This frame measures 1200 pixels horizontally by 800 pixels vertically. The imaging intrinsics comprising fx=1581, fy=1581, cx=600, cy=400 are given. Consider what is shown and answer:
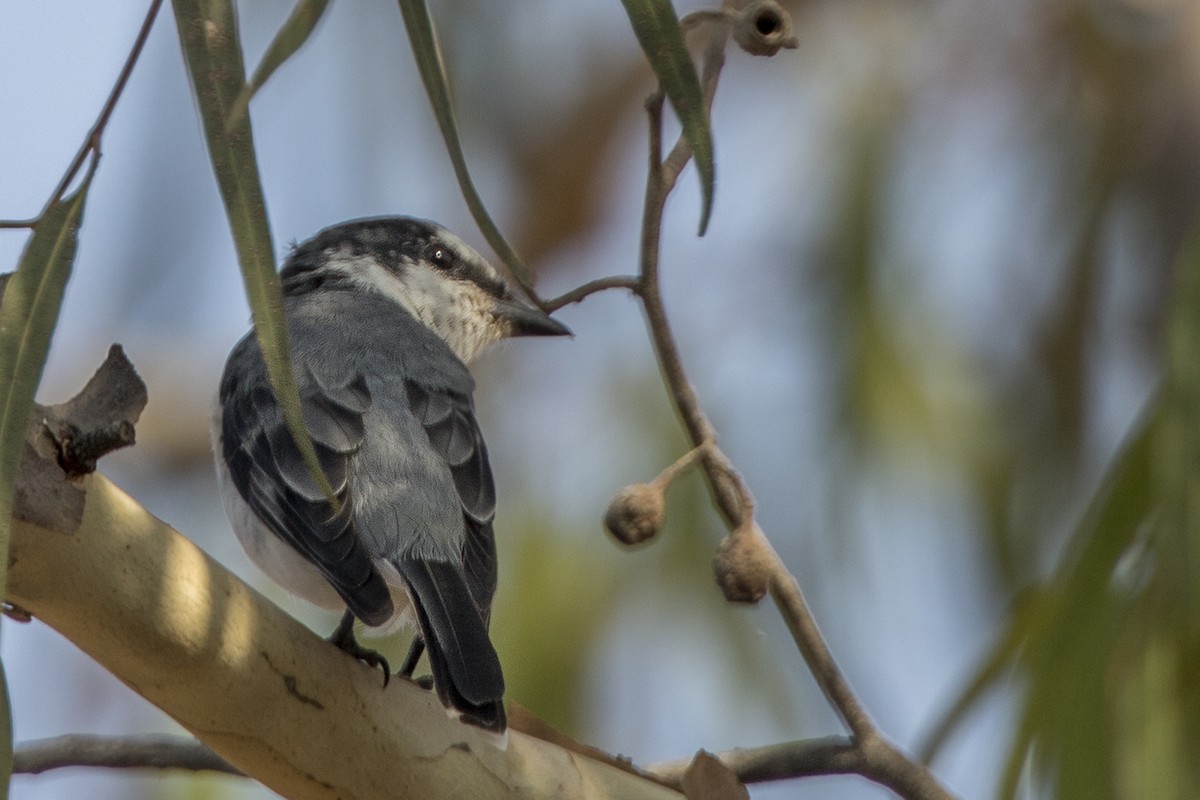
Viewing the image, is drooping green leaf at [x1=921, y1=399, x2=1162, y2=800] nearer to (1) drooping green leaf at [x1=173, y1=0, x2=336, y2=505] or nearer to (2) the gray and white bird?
(2) the gray and white bird

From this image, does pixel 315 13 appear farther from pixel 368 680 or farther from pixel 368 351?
pixel 368 351

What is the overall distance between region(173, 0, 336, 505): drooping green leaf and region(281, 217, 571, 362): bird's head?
1813 millimetres

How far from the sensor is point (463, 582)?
88.2 inches

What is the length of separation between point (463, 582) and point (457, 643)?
0.22 meters

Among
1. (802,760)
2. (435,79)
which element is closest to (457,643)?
(802,760)

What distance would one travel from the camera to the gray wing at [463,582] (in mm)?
1912

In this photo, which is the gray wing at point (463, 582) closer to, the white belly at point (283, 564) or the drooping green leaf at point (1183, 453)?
the white belly at point (283, 564)

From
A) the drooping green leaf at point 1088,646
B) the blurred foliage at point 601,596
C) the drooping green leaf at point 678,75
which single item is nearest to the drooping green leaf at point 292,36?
the drooping green leaf at point 678,75

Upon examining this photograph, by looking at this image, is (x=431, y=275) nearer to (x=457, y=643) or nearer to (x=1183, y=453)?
(x=457, y=643)

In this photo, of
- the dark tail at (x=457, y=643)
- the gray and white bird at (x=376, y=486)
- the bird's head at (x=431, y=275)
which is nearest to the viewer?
the dark tail at (x=457, y=643)

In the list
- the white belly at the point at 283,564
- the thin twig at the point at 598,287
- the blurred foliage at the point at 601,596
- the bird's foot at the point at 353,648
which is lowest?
the blurred foliage at the point at 601,596

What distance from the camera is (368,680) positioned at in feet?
6.29

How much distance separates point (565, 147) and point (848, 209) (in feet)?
2.80

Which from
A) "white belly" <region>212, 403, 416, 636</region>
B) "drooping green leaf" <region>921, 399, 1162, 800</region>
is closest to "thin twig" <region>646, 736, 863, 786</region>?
"drooping green leaf" <region>921, 399, 1162, 800</region>
